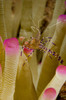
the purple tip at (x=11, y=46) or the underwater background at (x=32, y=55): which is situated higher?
the purple tip at (x=11, y=46)

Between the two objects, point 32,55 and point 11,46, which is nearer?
point 11,46

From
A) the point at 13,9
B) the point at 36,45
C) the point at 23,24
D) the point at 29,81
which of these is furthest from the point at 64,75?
the point at 13,9

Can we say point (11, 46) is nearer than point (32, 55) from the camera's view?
Yes

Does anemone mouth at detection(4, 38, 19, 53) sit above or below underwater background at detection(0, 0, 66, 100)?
above

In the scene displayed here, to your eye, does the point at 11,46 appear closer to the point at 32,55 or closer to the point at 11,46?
the point at 11,46

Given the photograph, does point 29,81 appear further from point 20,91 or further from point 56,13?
point 56,13

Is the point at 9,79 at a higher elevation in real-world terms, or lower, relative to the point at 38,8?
lower

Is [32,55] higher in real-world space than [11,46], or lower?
lower

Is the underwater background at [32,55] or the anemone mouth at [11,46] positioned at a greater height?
the anemone mouth at [11,46]

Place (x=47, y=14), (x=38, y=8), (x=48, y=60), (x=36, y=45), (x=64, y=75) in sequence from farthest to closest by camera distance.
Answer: (x=47, y=14) < (x=38, y=8) < (x=36, y=45) < (x=48, y=60) < (x=64, y=75)

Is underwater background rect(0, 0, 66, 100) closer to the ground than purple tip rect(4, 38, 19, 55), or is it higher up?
closer to the ground

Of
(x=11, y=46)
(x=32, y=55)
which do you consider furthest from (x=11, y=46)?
(x=32, y=55)
